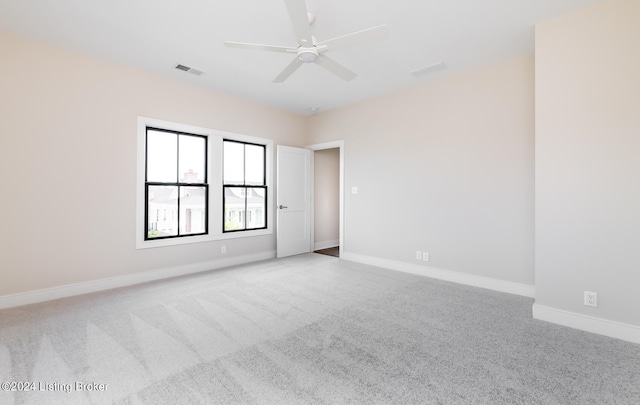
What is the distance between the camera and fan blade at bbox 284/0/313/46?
6.27 feet

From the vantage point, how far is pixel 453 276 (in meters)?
3.91

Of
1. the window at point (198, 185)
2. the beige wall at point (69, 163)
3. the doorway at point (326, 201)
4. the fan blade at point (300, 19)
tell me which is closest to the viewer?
the fan blade at point (300, 19)

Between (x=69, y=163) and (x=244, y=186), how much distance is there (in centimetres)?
237

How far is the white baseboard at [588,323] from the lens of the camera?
2.31m

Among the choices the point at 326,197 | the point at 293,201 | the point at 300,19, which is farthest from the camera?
the point at 326,197

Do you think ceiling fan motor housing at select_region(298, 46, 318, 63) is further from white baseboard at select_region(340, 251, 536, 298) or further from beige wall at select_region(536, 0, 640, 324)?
white baseboard at select_region(340, 251, 536, 298)

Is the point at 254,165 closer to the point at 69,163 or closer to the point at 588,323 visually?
the point at 69,163

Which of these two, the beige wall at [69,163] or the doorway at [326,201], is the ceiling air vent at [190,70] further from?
the doorway at [326,201]

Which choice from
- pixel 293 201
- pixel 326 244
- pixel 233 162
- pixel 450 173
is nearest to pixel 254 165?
pixel 233 162

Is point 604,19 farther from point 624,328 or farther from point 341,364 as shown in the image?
point 341,364

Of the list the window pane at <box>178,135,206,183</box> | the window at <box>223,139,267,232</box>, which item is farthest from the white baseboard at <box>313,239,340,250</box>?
the window pane at <box>178,135,206,183</box>

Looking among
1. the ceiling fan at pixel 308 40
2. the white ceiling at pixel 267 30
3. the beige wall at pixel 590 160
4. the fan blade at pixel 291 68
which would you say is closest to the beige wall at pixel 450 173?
the white ceiling at pixel 267 30

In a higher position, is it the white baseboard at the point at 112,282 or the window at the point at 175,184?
the window at the point at 175,184

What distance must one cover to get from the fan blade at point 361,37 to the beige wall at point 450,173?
85.2 inches
